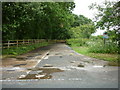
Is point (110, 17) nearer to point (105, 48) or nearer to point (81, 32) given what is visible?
point (105, 48)

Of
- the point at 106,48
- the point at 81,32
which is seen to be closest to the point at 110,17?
the point at 106,48

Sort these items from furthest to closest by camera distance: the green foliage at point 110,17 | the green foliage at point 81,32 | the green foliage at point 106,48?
1. the green foliage at point 81,32
2. the green foliage at point 106,48
3. the green foliage at point 110,17

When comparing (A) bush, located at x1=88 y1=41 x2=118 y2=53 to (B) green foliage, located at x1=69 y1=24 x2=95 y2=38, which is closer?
(A) bush, located at x1=88 y1=41 x2=118 y2=53

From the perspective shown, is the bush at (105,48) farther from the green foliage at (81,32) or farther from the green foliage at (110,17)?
the green foliage at (81,32)

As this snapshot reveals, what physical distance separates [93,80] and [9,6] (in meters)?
11.0

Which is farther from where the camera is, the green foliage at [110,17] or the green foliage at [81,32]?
the green foliage at [81,32]

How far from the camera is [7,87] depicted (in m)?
4.79

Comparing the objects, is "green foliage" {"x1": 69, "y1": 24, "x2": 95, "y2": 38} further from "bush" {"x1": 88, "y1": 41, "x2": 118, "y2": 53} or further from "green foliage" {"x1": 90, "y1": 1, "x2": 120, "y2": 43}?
"green foliage" {"x1": 90, "y1": 1, "x2": 120, "y2": 43}

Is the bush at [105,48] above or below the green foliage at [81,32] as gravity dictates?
below

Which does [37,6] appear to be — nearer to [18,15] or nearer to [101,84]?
[18,15]

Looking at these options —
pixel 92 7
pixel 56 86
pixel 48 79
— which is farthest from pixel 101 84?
pixel 92 7

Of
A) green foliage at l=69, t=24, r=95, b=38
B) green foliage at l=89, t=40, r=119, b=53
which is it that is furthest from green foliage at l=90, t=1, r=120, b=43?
green foliage at l=69, t=24, r=95, b=38

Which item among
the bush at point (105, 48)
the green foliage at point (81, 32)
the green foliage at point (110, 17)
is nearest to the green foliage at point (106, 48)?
the bush at point (105, 48)

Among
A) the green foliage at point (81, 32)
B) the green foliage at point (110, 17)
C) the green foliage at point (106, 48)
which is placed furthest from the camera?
the green foliage at point (81, 32)
